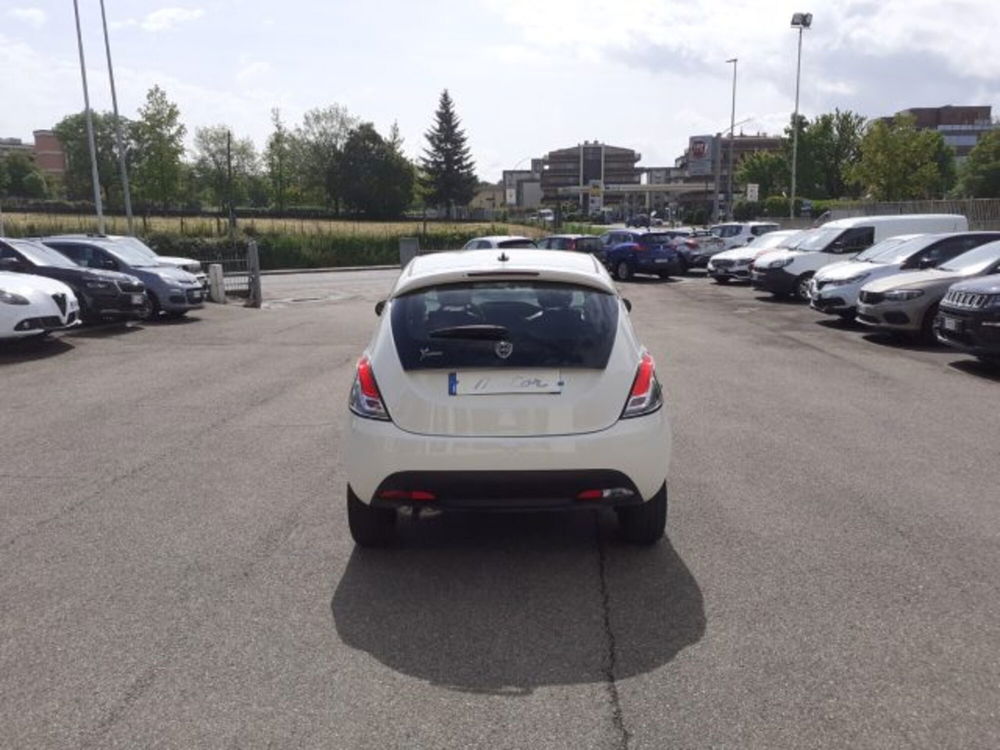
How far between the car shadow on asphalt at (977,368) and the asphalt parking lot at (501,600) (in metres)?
2.64

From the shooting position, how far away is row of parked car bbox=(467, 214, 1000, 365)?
10.0 m

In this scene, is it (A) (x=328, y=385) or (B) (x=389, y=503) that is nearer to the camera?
(B) (x=389, y=503)

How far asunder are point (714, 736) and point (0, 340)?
11874mm

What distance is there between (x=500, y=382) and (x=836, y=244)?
1771cm

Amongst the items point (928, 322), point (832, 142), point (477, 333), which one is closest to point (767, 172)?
point (832, 142)

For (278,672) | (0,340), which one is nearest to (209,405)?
(0,340)

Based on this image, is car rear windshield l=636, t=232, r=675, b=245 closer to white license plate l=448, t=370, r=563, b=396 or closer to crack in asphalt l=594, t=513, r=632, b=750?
crack in asphalt l=594, t=513, r=632, b=750

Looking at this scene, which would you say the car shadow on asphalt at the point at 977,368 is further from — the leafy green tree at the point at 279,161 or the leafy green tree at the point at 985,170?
the leafy green tree at the point at 279,161

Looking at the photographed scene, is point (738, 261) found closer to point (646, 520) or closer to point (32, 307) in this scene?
point (32, 307)

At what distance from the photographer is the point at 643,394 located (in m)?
4.26

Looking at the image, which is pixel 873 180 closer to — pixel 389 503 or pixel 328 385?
pixel 328 385

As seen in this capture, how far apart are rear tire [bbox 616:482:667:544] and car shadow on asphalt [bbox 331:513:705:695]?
0.08m

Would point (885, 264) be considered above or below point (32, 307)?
above

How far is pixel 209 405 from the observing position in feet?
28.7
